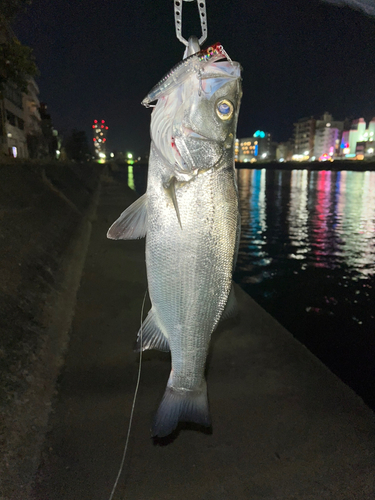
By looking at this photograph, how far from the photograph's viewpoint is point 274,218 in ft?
60.6

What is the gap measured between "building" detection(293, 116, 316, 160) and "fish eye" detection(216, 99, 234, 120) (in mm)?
142086

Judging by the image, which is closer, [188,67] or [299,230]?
[188,67]

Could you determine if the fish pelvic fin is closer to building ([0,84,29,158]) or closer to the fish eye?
the fish eye

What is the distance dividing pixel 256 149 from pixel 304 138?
25637 millimetres

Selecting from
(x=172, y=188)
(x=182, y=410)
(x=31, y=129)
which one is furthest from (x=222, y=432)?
(x=31, y=129)

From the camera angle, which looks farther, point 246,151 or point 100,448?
point 246,151

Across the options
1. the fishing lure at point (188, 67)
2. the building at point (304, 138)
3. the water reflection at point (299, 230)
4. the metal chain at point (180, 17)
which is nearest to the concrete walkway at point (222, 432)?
the fishing lure at point (188, 67)

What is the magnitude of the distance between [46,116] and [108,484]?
82387 mm

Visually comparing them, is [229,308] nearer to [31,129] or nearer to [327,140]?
[31,129]

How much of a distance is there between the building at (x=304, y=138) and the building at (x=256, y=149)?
17310 mm

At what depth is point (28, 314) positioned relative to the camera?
10.3 ft

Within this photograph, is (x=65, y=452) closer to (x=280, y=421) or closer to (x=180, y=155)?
(x=280, y=421)

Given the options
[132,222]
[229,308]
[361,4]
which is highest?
[361,4]

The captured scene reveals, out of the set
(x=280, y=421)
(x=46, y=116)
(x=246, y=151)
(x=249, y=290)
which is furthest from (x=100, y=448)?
(x=246, y=151)
